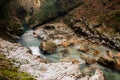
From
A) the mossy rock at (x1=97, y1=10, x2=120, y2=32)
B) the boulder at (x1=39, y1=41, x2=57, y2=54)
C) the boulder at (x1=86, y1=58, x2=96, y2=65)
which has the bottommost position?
the boulder at (x1=86, y1=58, x2=96, y2=65)

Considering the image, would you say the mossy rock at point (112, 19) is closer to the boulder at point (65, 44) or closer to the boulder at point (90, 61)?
the boulder at point (65, 44)

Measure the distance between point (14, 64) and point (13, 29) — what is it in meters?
21.3

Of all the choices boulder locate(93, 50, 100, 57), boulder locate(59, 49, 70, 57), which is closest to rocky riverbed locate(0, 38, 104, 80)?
boulder locate(59, 49, 70, 57)

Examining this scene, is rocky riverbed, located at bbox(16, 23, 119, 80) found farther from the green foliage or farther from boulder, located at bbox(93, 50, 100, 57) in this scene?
the green foliage

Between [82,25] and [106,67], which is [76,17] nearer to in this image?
[82,25]

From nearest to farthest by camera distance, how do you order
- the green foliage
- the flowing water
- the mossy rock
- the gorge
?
the gorge → the flowing water → the mossy rock → the green foliage

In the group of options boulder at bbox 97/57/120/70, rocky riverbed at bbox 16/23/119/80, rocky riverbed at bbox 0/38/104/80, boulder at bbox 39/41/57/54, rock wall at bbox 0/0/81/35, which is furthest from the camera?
rock wall at bbox 0/0/81/35

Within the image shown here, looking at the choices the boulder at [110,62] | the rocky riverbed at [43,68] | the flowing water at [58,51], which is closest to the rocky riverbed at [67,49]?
the flowing water at [58,51]

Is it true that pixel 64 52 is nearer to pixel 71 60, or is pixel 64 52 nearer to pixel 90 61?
pixel 71 60

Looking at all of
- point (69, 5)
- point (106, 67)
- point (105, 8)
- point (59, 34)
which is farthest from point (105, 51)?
point (69, 5)

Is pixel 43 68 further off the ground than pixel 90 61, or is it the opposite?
pixel 90 61

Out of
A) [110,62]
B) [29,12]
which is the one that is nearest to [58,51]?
[110,62]

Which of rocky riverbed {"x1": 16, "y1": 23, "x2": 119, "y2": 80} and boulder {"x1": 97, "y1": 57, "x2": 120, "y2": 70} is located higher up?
rocky riverbed {"x1": 16, "y1": 23, "x2": 119, "y2": 80}

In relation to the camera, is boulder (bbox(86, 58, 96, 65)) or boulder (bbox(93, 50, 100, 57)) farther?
boulder (bbox(93, 50, 100, 57))
